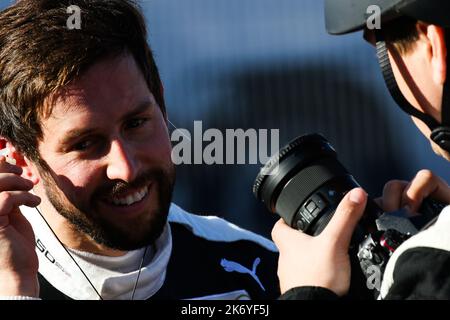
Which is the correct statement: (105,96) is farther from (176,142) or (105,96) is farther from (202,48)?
(202,48)

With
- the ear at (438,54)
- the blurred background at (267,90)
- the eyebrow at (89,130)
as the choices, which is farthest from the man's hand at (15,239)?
the blurred background at (267,90)

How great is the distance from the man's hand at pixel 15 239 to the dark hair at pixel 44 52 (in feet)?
0.79

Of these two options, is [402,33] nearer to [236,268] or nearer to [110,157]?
[110,157]

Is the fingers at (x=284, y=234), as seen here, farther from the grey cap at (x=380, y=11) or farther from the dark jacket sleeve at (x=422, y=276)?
the grey cap at (x=380, y=11)

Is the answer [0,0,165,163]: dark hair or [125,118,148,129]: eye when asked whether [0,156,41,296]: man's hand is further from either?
[125,118,148,129]: eye

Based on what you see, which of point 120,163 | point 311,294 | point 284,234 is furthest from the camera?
point 120,163

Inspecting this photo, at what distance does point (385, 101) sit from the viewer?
6645 mm

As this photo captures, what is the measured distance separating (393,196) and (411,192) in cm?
5

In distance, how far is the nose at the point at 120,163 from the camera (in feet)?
7.87

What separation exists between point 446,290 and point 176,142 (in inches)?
96.0

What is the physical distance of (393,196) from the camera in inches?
76.6

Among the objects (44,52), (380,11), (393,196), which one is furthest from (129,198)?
(380,11)

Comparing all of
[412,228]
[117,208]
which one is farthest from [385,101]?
[412,228]
